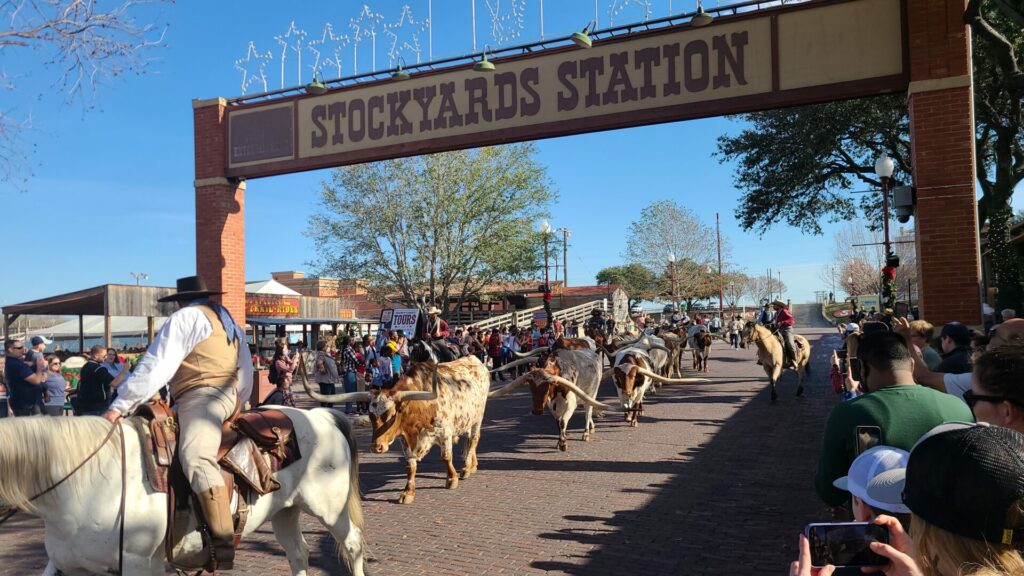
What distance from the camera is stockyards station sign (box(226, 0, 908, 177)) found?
30.8 ft

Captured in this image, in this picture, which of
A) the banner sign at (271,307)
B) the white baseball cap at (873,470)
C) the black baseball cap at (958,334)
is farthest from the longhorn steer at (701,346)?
the banner sign at (271,307)

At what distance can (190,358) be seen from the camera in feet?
13.7

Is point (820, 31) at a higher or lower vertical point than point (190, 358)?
higher

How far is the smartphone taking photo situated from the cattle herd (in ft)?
13.6

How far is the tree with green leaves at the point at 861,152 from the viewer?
1590 centimetres

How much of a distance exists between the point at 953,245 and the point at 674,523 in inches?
220

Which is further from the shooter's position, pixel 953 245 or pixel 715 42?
pixel 715 42

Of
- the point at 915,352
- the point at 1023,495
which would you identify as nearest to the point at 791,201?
the point at 915,352

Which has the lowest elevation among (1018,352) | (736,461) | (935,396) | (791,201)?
(736,461)

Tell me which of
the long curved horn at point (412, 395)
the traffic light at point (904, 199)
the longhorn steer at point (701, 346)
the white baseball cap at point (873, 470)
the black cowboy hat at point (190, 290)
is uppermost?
the traffic light at point (904, 199)

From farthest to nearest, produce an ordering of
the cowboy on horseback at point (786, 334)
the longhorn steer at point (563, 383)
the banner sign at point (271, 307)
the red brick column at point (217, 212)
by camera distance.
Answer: the banner sign at point (271, 307) < the cowboy on horseback at point (786, 334) < the red brick column at point (217, 212) < the longhorn steer at point (563, 383)

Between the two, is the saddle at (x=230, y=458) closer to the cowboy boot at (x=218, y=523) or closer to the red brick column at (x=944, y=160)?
the cowboy boot at (x=218, y=523)

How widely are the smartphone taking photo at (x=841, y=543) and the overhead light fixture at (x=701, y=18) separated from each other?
380 inches

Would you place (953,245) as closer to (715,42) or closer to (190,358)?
(715,42)
